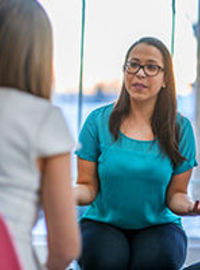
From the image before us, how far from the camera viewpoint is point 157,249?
159 cm

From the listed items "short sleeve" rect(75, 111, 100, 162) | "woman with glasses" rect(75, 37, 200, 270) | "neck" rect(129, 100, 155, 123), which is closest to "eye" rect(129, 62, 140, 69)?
"woman with glasses" rect(75, 37, 200, 270)

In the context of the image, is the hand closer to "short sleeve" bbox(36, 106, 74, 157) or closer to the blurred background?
the blurred background

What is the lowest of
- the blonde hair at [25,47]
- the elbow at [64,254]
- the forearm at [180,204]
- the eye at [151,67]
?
the forearm at [180,204]

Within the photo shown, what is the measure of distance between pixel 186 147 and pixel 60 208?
0.95 m

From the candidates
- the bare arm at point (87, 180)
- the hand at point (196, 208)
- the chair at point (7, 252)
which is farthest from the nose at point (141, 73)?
the chair at point (7, 252)

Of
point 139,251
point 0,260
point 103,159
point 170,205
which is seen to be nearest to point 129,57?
point 103,159

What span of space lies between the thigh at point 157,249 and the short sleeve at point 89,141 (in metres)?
0.34

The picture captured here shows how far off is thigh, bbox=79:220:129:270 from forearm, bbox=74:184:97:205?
0.10 m

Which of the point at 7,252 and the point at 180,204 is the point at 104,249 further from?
the point at 7,252

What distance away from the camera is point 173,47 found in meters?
2.08

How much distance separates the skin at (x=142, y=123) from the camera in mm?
1685

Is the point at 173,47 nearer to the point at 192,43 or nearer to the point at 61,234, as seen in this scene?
the point at 192,43

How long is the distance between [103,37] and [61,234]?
1.35m

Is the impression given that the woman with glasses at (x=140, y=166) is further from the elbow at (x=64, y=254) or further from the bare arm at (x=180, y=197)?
the elbow at (x=64, y=254)
